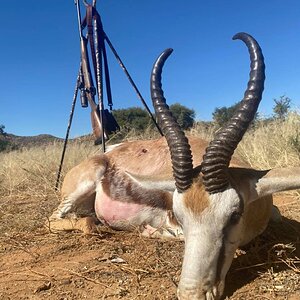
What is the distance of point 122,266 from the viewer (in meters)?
3.99

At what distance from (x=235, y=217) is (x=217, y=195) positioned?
226 mm

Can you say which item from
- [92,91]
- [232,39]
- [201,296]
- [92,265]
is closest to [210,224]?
[201,296]

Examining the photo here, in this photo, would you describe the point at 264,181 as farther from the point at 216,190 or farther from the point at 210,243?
the point at 210,243

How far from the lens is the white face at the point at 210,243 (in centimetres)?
307

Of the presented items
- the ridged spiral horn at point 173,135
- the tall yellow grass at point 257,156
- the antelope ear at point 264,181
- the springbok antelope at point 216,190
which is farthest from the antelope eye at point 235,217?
the tall yellow grass at point 257,156

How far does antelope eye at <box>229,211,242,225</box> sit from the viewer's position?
11.0 feet

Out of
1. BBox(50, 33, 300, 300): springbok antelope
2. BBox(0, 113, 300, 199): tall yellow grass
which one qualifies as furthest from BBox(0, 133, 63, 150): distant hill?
BBox(50, 33, 300, 300): springbok antelope

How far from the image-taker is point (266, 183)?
346cm

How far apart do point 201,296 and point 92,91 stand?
19.8 feet

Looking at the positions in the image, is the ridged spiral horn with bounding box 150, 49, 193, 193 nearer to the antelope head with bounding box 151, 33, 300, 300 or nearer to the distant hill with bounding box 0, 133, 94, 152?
the antelope head with bounding box 151, 33, 300, 300

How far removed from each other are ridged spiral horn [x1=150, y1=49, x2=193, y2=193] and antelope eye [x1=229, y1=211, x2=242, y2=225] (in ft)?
1.41

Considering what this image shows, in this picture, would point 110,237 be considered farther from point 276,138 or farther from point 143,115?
point 143,115

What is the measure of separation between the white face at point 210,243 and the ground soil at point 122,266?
0.23m

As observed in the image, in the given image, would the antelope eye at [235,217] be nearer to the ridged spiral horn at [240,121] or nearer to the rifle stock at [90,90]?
the ridged spiral horn at [240,121]
